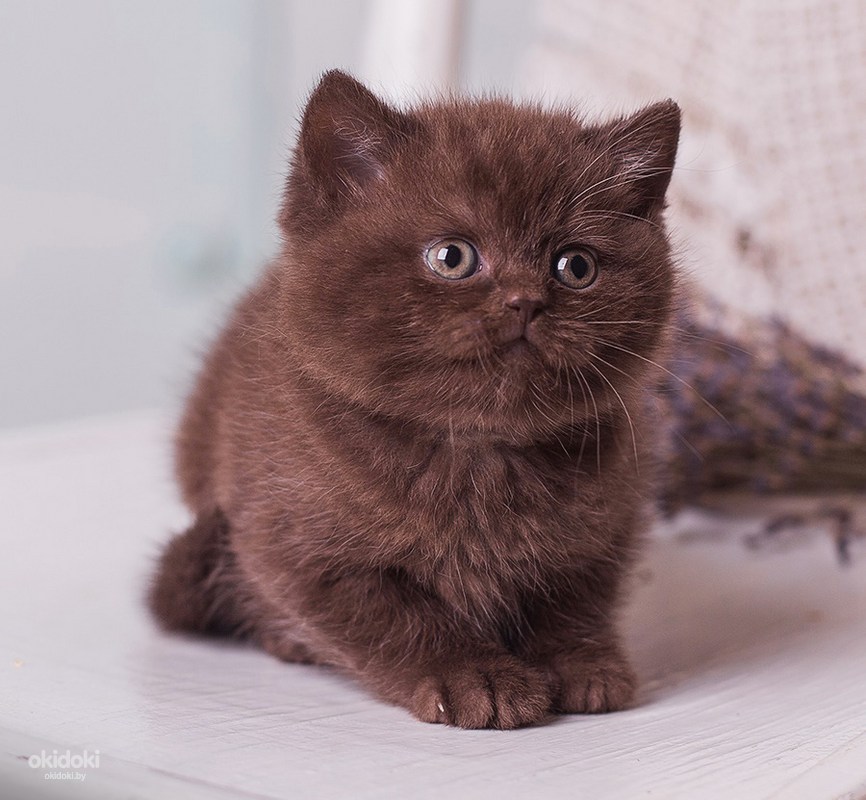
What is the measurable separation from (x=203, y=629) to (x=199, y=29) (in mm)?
2355

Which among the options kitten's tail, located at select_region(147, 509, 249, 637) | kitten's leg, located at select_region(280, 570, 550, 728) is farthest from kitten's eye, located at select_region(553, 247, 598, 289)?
kitten's tail, located at select_region(147, 509, 249, 637)

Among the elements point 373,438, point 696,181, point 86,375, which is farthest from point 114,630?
point 86,375

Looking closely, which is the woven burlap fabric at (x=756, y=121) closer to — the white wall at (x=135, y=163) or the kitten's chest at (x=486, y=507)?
the white wall at (x=135, y=163)

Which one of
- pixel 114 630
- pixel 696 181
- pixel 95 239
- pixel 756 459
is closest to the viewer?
pixel 114 630

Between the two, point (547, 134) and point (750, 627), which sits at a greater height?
point (547, 134)

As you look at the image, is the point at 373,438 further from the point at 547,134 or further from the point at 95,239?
the point at 95,239

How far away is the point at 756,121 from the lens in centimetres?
211

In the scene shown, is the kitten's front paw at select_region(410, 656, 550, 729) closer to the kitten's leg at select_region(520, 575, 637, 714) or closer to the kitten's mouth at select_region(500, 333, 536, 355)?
the kitten's leg at select_region(520, 575, 637, 714)

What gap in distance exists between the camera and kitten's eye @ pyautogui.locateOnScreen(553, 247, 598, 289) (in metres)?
1.16

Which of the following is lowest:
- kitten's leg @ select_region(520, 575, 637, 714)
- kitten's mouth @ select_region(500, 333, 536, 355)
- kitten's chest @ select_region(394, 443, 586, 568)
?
Answer: kitten's leg @ select_region(520, 575, 637, 714)

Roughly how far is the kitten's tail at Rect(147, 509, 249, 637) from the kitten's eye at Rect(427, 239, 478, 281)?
1.62 feet

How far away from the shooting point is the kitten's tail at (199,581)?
4.70ft

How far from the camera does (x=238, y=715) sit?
45.0 inches

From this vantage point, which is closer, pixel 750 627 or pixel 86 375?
pixel 750 627
